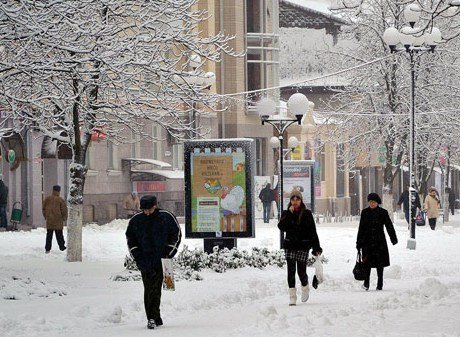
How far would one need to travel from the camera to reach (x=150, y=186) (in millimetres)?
58750

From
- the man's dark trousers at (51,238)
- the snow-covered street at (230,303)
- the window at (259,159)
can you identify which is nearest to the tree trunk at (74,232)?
the snow-covered street at (230,303)

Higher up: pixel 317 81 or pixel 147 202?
pixel 317 81

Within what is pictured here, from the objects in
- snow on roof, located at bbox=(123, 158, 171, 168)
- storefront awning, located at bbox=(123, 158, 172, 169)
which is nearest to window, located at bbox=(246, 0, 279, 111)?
snow on roof, located at bbox=(123, 158, 171, 168)

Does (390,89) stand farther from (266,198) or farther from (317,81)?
(317,81)

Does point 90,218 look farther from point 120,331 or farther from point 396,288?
point 120,331

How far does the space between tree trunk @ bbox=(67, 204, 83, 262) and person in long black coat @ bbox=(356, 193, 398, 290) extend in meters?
7.67

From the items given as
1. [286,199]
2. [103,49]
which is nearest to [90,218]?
[286,199]

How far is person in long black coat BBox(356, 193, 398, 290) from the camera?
73.7ft

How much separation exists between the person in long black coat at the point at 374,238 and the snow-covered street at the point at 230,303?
418 millimetres

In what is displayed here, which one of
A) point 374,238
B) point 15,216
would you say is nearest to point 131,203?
point 15,216

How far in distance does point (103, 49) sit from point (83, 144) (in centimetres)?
674

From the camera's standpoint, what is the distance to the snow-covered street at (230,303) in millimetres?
15766

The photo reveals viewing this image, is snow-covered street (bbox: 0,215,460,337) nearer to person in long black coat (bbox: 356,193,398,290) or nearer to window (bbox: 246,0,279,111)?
person in long black coat (bbox: 356,193,398,290)

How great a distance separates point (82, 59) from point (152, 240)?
15.7 feet
